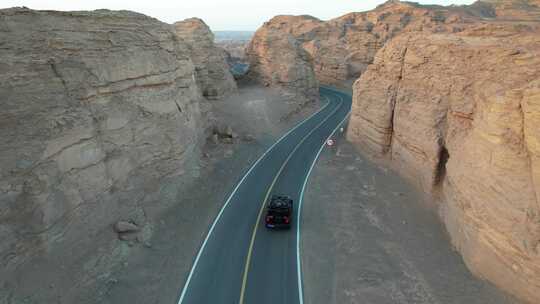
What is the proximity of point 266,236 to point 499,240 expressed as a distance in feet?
39.1

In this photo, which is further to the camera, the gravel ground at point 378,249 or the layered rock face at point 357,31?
the layered rock face at point 357,31

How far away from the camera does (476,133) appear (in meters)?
18.1

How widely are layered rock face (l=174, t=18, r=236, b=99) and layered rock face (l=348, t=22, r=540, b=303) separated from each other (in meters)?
21.6

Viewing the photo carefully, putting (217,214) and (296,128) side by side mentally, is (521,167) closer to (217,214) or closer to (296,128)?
(217,214)

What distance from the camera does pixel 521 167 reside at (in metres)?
15.2

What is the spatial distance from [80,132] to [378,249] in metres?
17.2

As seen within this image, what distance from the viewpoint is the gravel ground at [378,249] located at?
16.5 meters

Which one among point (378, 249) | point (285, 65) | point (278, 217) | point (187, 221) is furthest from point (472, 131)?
point (285, 65)

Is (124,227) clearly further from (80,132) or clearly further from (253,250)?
(253,250)

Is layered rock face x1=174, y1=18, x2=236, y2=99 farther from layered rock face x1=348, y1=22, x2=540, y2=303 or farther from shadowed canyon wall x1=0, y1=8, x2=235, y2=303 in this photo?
layered rock face x1=348, y1=22, x2=540, y2=303

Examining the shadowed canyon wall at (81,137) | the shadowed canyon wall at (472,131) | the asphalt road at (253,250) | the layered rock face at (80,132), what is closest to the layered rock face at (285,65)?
the shadowed canyon wall at (472,131)

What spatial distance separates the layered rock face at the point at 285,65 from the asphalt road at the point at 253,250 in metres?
20.9

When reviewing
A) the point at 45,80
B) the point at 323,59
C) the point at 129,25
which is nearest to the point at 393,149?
the point at 129,25

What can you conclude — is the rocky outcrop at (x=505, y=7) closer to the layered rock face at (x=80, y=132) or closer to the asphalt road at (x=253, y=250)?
the asphalt road at (x=253, y=250)
